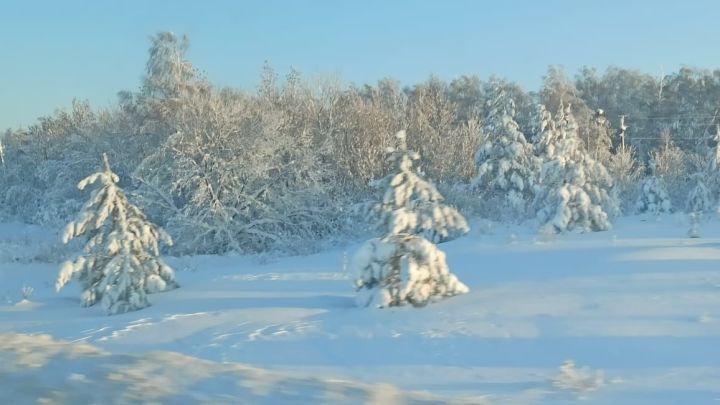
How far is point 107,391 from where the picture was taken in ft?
11.9

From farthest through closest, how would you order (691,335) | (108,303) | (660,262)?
(108,303) → (660,262) → (691,335)

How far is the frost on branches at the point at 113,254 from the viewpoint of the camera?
45.8ft

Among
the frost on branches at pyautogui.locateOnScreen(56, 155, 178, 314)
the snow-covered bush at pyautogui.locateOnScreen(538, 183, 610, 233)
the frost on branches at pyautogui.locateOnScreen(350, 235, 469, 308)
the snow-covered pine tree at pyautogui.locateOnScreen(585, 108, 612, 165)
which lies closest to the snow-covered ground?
the frost on branches at pyautogui.locateOnScreen(350, 235, 469, 308)

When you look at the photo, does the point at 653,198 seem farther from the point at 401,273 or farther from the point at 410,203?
the point at 401,273

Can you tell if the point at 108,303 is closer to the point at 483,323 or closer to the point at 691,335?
the point at 483,323

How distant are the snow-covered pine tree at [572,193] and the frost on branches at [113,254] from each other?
9764 mm

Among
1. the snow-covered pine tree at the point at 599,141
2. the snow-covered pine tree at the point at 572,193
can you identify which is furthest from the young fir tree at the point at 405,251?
the snow-covered pine tree at the point at 599,141

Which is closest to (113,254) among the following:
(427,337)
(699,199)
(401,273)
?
(401,273)

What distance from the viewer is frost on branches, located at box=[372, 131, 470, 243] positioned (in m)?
11.4

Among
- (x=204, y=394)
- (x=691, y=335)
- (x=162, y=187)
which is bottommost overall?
(x=691, y=335)

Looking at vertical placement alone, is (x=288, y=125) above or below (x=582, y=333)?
above

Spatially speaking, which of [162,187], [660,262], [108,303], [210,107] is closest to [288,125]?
[210,107]

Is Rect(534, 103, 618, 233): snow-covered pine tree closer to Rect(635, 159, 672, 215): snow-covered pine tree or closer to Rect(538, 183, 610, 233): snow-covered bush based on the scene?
Rect(538, 183, 610, 233): snow-covered bush

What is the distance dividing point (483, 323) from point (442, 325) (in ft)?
1.78
